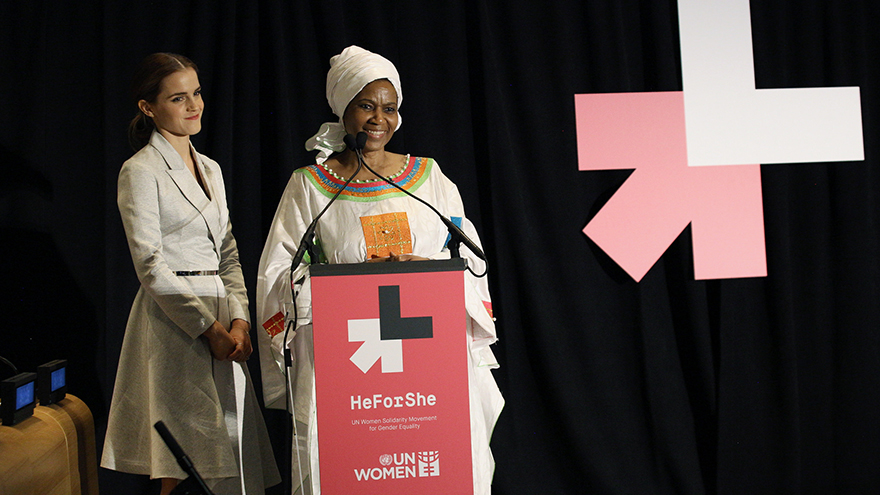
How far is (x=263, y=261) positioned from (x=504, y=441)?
121 centimetres

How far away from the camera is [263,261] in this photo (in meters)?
1.83

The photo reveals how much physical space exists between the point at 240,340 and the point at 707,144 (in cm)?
194

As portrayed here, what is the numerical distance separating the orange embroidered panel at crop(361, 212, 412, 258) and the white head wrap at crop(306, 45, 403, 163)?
0.28 m

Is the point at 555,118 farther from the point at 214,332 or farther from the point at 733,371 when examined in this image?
the point at 214,332

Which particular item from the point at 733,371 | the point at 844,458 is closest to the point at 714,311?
the point at 733,371

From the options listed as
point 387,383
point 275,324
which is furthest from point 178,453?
point 275,324

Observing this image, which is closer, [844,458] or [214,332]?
[214,332]

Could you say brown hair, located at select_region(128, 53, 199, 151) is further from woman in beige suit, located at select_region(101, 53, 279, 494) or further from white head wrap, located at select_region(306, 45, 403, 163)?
white head wrap, located at select_region(306, 45, 403, 163)

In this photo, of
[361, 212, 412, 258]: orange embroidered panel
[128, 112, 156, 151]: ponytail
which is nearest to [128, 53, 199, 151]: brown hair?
[128, 112, 156, 151]: ponytail

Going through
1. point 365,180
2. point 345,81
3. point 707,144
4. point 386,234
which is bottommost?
point 386,234

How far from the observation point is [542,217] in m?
2.59

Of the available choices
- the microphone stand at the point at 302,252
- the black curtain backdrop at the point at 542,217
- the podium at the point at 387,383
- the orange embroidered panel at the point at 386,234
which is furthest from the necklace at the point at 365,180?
the podium at the point at 387,383

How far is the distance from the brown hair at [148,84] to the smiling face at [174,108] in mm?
14

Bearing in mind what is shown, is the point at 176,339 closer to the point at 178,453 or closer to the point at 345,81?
the point at 178,453
